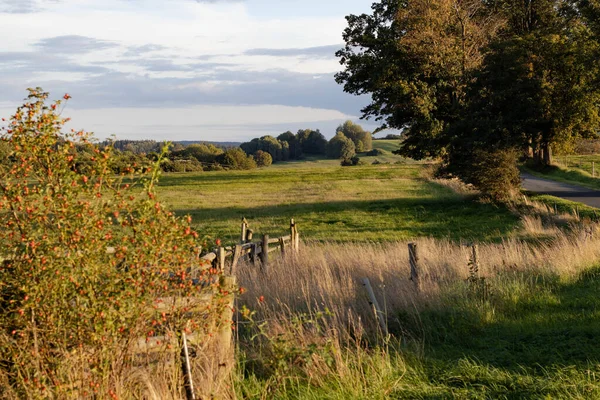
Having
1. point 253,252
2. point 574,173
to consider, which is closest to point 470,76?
point 574,173

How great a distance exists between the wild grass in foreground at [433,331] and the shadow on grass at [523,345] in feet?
0.06

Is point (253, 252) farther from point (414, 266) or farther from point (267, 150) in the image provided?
point (267, 150)

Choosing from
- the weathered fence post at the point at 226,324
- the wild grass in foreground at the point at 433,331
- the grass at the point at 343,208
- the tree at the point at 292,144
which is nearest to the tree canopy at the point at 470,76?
the grass at the point at 343,208

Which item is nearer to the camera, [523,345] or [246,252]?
[523,345]

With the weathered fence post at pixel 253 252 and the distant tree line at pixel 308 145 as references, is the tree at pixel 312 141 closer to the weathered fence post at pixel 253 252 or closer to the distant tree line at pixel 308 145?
the distant tree line at pixel 308 145

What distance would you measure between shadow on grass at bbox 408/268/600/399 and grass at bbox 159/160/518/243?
27.5 ft

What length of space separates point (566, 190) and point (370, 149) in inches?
4530

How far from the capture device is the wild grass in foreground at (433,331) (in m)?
7.32

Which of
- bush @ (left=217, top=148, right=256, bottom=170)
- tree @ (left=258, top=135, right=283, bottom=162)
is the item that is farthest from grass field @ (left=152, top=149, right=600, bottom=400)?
tree @ (left=258, top=135, right=283, bottom=162)

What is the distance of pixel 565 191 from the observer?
120 feet

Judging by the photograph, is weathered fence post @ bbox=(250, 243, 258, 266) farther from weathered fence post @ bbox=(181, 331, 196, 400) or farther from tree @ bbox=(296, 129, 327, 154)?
tree @ bbox=(296, 129, 327, 154)

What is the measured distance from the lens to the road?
3175 cm

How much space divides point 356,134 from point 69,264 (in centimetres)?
15706

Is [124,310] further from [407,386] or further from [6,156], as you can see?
[407,386]
